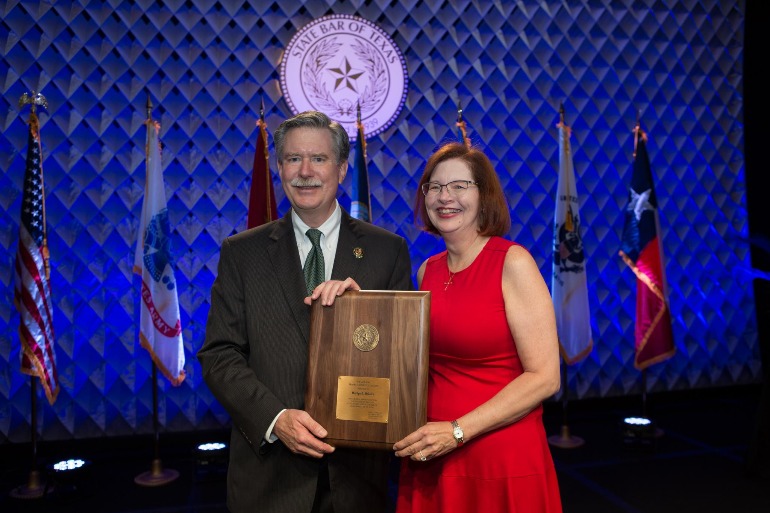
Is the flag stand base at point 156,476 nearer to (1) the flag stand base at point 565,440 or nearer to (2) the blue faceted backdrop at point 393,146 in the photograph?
(2) the blue faceted backdrop at point 393,146

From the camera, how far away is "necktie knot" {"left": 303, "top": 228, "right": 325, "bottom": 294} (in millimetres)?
1513

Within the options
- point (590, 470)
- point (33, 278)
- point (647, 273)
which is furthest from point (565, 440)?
point (33, 278)

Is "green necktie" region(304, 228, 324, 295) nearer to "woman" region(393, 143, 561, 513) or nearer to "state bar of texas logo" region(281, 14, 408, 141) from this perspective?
"woman" region(393, 143, 561, 513)

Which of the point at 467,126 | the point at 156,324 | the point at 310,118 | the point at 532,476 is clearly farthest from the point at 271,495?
the point at 467,126

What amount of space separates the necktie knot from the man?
0.08ft

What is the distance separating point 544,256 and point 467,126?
3.98 feet

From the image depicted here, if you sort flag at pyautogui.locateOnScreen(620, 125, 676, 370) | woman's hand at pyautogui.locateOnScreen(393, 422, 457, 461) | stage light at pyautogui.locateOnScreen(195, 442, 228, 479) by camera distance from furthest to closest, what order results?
1. flag at pyautogui.locateOnScreen(620, 125, 676, 370)
2. stage light at pyautogui.locateOnScreen(195, 442, 228, 479)
3. woman's hand at pyautogui.locateOnScreen(393, 422, 457, 461)

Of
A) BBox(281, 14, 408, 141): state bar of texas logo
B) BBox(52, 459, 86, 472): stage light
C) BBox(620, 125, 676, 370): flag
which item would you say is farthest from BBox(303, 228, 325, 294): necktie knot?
BBox(620, 125, 676, 370): flag

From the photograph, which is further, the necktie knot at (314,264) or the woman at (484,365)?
the necktie knot at (314,264)

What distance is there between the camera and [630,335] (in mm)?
4621

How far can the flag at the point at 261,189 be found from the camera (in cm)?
351

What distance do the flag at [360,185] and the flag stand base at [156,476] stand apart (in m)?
1.97

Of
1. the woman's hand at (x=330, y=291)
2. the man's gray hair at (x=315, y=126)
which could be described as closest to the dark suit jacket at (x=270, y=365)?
the woman's hand at (x=330, y=291)

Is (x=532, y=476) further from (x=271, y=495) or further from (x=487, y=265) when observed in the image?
(x=271, y=495)
